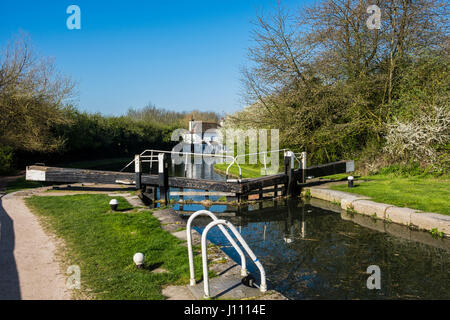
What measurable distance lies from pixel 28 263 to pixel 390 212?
7.57 metres

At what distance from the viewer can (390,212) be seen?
26.0 ft

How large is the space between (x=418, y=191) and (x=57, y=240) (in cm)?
935

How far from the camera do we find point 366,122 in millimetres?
13828

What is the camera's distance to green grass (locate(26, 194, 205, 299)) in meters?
3.95

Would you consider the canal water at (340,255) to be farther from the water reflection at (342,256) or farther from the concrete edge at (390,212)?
the concrete edge at (390,212)

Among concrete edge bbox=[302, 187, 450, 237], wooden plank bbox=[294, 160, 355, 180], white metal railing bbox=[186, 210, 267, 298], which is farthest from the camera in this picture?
wooden plank bbox=[294, 160, 355, 180]

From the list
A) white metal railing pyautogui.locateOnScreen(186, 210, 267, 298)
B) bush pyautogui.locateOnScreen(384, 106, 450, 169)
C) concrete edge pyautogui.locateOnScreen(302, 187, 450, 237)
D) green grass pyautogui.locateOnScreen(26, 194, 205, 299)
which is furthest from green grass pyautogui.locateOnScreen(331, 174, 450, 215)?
green grass pyautogui.locateOnScreen(26, 194, 205, 299)

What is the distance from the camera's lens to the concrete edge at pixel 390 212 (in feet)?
22.4

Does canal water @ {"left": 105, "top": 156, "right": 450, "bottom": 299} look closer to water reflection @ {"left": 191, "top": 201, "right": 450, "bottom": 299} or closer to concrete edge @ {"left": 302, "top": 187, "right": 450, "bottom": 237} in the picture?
water reflection @ {"left": 191, "top": 201, "right": 450, "bottom": 299}

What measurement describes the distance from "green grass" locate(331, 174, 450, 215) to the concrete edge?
1.40 feet

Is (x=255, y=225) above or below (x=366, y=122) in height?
below

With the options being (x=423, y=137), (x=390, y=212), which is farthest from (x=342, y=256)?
(x=423, y=137)
